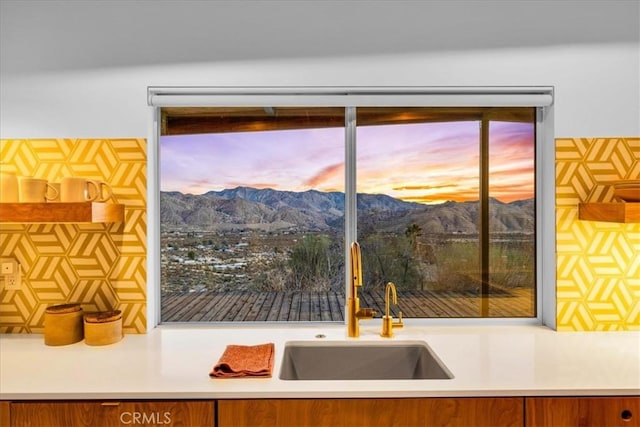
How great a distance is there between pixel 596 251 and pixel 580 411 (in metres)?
0.88

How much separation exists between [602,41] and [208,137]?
75.1 inches

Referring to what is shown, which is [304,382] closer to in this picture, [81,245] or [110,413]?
[110,413]

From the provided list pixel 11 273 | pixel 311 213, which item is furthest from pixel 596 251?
pixel 11 273

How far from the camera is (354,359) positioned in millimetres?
1784

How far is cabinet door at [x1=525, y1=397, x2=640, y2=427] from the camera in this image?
131cm

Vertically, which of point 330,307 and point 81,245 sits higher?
point 81,245

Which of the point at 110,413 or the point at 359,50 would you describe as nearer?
the point at 110,413

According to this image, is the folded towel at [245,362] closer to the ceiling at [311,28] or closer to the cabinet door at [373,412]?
the cabinet door at [373,412]

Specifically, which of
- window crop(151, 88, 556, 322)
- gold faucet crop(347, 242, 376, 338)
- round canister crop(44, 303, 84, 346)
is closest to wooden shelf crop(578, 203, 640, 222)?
window crop(151, 88, 556, 322)

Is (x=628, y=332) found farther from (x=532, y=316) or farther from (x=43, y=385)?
(x=43, y=385)

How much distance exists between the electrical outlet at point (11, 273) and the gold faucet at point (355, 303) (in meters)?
1.50

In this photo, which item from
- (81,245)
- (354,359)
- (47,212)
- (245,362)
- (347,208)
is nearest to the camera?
(245,362)

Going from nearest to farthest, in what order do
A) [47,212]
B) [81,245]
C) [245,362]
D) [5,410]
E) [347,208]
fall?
[5,410] → [245,362] → [47,212] → [81,245] → [347,208]

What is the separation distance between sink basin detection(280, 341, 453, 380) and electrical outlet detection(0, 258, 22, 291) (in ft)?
4.14
